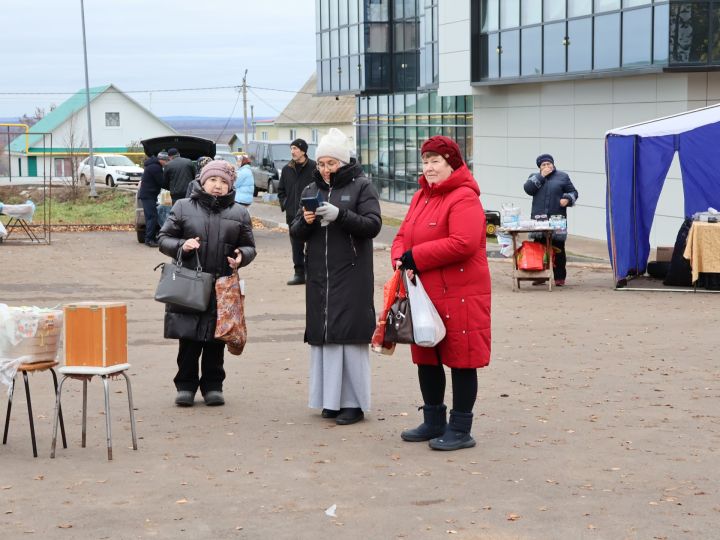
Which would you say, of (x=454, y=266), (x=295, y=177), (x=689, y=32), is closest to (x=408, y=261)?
(x=454, y=266)

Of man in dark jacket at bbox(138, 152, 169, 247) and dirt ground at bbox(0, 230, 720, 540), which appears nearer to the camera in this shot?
dirt ground at bbox(0, 230, 720, 540)

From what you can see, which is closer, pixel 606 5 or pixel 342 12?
pixel 606 5

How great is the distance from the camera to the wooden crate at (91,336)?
702cm

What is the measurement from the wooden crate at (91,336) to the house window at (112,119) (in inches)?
3791

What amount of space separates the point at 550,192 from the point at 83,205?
24453 millimetres

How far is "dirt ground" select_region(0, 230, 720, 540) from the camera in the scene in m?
5.76

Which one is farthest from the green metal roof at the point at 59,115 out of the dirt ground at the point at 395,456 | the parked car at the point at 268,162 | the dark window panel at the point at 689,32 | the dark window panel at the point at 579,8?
the dirt ground at the point at 395,456

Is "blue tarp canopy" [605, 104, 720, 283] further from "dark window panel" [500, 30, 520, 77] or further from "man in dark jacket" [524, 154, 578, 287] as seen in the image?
"dark window panel" [500, 30, 520, 77]

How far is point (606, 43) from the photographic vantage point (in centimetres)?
2686

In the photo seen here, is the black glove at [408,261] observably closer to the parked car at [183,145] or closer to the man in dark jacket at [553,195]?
the man in dark jacket at [553,195]

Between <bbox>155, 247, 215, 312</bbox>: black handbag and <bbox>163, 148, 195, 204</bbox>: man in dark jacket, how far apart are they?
13308 mm

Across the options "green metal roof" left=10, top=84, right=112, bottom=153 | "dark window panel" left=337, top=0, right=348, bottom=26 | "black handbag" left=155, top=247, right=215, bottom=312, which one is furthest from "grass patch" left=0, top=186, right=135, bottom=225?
"green metal roof" left=10, top=84, right=112, bottom=153

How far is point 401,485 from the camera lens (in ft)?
21.1

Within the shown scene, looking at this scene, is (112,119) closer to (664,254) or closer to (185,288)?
(664,254)
